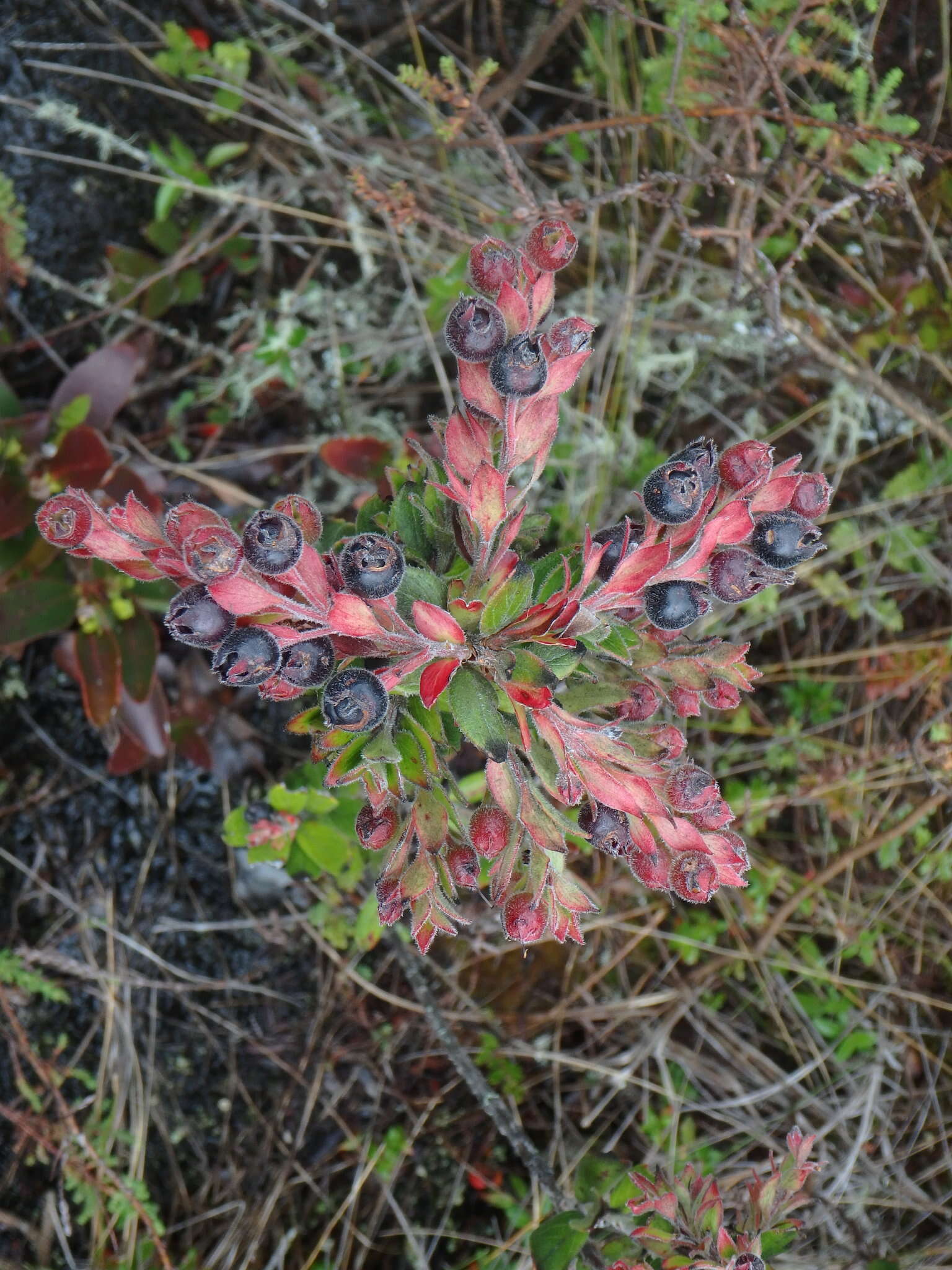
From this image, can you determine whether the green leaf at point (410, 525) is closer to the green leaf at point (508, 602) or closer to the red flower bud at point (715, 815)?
the green leaf at point (508, 602)

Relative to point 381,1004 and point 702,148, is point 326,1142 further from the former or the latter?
point 702,148

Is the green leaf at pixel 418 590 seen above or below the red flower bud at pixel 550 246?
below

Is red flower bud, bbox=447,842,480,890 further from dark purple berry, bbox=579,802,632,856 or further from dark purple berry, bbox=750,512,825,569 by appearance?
dark purple berry, bbox=750,512,825,569

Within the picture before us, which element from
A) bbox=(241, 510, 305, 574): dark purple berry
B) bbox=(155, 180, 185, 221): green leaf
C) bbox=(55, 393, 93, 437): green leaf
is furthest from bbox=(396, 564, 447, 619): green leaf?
bbox=(155, 180, 185, 221): green leaf

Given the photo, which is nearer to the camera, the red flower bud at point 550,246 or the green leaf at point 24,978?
the red flower bud at point 550,246

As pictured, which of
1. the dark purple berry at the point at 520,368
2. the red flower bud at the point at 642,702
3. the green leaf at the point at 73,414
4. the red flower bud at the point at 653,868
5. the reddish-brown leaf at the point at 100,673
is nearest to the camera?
the dark purple berry at the point at 520,368

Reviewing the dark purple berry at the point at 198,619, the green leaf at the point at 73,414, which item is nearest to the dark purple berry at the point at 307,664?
the dark purple berry at the point at 198,619

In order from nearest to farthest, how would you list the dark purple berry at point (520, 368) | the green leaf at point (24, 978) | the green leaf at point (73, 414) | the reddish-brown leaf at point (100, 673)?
1. the dark purple berry at point (520, 368)
2. the reddish-brown leaf at point (100, 673)
3. the green leaf at point (73, 414)
4. the green leaf at point (24, 978)
